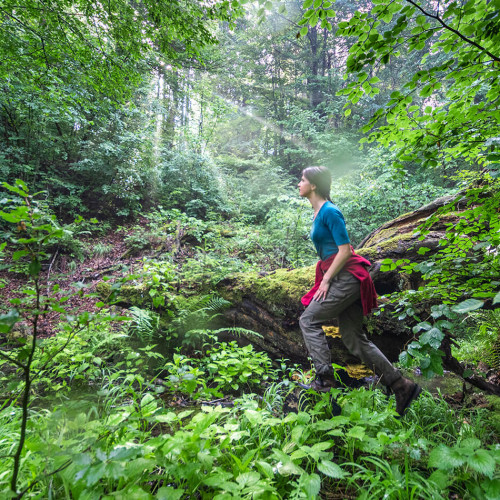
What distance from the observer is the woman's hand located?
290cm

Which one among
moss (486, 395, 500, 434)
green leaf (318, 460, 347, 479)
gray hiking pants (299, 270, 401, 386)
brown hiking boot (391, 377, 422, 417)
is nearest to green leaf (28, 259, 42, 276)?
green leaf (318, 460, 347, 479)

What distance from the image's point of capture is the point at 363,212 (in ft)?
28.0

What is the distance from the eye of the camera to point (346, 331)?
303cm

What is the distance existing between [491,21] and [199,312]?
14.4 feet

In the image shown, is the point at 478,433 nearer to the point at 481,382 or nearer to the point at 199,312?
the point at 481,382

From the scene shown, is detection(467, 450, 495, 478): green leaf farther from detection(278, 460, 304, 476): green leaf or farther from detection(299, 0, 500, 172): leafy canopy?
detection(299, 0, 500, 172): leafy canopy

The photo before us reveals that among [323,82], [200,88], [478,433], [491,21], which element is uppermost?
[323,82]

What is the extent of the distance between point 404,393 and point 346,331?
79 cm

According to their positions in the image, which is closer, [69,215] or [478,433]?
[478,433]

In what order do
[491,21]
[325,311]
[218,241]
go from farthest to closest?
[218,241]
[325,311]
[491,21]

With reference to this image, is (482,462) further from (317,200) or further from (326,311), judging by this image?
(317,200)

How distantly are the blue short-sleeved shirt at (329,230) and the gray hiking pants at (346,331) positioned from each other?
34cm

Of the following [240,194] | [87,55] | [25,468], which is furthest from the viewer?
[240,194]

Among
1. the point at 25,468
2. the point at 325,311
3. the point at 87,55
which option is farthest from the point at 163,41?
the point at 25,468
